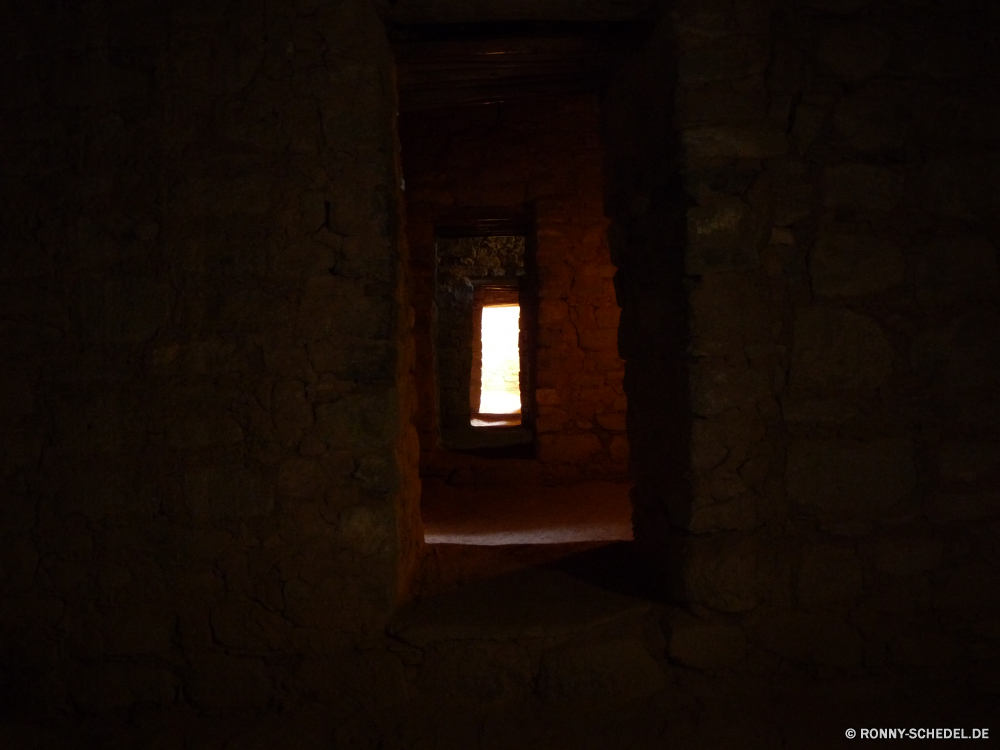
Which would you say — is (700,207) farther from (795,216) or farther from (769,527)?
(769,527)

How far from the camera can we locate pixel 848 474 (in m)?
2.21

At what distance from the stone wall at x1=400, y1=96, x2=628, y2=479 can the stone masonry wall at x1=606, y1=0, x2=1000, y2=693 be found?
3.17m

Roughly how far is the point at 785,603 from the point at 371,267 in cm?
177

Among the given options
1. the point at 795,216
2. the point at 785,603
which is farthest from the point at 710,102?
the point at 785,603

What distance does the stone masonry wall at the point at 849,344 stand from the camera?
2191 mm

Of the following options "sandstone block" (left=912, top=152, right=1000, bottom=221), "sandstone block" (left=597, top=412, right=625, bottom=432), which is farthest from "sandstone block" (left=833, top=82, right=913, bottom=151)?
"sandstone block" (left=597, top=412, right=625, bottom=432)

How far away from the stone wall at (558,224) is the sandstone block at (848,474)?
319 centimetres

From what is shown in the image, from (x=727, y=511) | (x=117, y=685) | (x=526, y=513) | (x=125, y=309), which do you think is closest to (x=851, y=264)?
(x=727, y=511)

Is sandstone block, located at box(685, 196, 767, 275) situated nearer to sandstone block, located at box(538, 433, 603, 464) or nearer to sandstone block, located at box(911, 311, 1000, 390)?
sandstone block, located at box(911, 311, 1000, 390)

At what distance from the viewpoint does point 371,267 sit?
219 centimetres

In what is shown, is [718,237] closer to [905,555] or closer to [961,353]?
[961,353]

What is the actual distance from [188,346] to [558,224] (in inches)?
147

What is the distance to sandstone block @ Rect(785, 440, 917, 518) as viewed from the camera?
221cm

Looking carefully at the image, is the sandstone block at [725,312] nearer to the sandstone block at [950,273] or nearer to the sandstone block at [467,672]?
the sandstone block at [950,273]
